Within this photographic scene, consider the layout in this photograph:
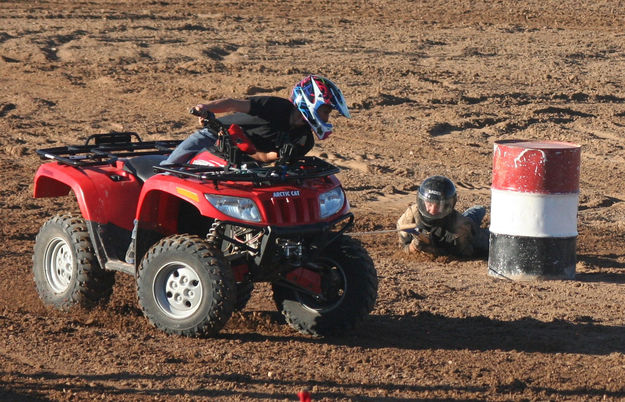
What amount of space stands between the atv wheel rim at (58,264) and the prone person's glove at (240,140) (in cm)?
162

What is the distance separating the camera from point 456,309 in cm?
885

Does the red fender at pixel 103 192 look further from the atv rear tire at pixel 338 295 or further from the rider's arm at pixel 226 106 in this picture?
the atv rear tire at pixel 338 295

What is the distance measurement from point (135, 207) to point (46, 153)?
81 cm

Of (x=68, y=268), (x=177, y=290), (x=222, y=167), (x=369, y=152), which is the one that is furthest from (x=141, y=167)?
(x=369, y=152)

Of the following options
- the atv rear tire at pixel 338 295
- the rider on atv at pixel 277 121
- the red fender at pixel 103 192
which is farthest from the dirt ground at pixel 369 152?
the rider on atv at pixel 277 121

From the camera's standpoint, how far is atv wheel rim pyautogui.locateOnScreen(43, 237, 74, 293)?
8.42m

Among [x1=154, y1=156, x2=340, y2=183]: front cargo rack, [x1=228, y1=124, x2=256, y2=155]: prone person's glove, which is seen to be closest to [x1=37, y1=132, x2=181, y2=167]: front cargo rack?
[x1=154, y1=156, x2=340, y2=183]: front cargo rack

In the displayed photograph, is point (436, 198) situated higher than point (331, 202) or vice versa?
point (331, 202)

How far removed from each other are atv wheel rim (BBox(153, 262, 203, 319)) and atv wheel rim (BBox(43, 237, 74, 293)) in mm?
1110

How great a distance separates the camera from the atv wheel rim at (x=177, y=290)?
7.48 meters

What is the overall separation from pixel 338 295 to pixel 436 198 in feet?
9.52

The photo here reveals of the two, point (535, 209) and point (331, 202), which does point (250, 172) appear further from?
point (535, 209)

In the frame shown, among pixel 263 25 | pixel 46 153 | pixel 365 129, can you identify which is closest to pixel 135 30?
pixel 263 25

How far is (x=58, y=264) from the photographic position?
27.9ft
